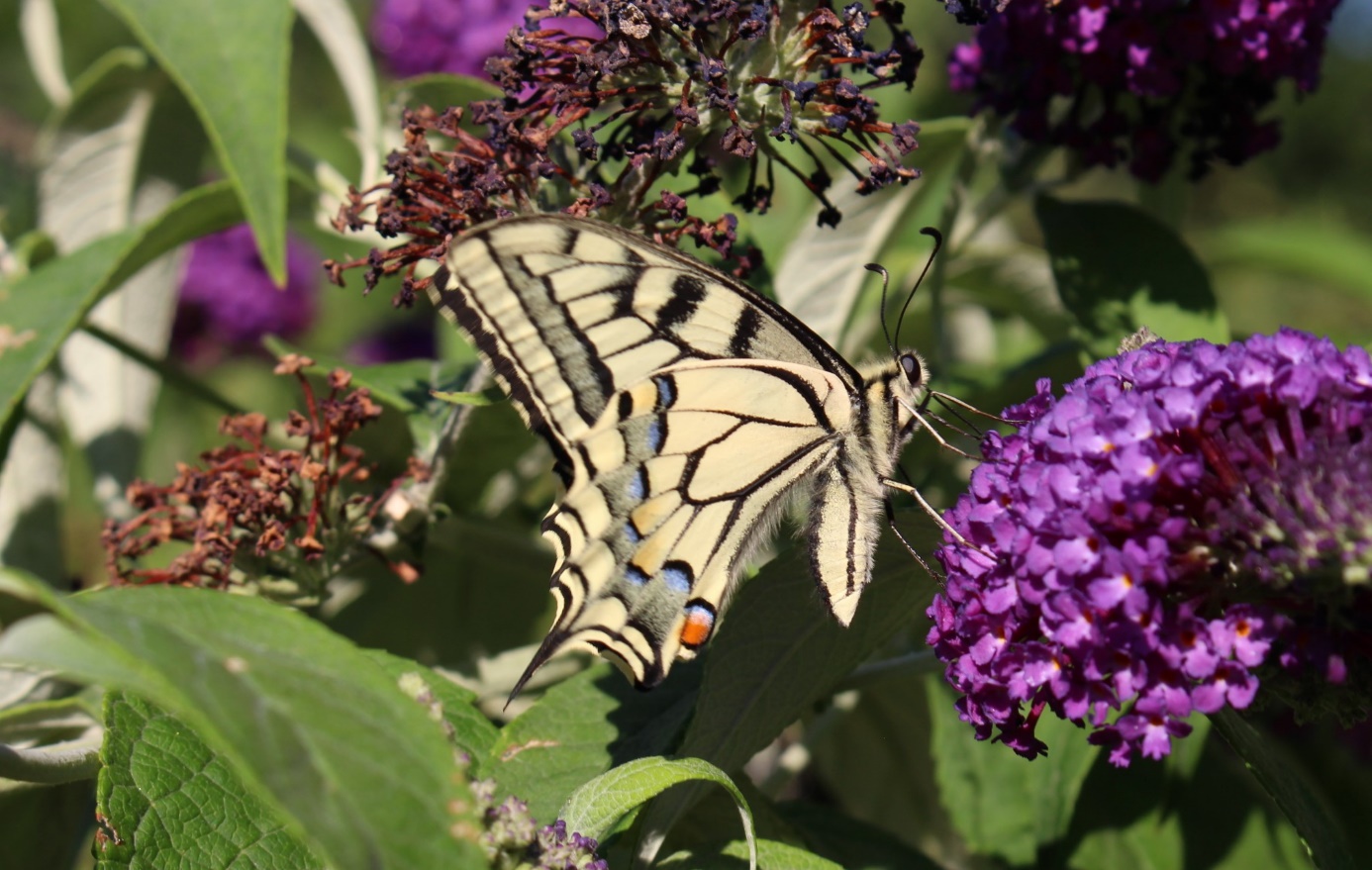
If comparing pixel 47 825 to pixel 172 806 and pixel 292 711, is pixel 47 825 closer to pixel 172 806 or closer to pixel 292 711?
pixel 172 806

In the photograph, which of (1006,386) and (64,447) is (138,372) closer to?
(64,447)

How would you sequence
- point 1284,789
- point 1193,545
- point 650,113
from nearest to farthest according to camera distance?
point 1193,545 < point 1284,789 < point 650,113

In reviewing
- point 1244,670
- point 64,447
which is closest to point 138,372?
point 64,447

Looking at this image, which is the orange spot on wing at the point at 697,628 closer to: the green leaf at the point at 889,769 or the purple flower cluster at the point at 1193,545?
the purple flower cluster at the point at 1193,545

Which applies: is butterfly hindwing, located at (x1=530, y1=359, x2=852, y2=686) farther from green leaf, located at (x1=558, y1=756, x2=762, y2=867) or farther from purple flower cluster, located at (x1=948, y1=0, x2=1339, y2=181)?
purple flower cluster, located at (x1=948, y1=0, x2=1339, y2=181)

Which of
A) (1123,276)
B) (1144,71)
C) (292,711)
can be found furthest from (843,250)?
(292,711)

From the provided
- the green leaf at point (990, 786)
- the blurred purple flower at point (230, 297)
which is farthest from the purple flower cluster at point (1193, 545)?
the blurred purple flower at point (230, 297)
